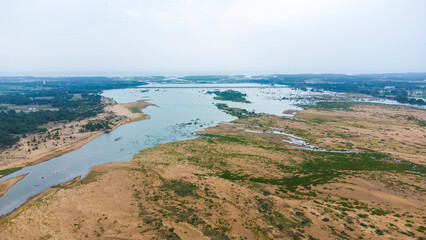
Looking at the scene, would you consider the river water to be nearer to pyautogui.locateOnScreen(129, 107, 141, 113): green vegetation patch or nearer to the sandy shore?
the sandy shore

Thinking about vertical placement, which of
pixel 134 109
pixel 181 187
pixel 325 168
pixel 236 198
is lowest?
pixel 236 198

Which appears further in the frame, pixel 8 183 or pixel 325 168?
pixel 325 168

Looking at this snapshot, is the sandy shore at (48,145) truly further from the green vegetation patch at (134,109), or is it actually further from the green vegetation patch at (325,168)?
the green vegetation patch at (325,168)

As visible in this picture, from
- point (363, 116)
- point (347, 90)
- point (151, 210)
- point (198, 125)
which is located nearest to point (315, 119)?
point (363, 116)

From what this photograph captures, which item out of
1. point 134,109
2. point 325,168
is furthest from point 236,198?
point 134,109

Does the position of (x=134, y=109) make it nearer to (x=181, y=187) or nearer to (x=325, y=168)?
(x=181, y=187)

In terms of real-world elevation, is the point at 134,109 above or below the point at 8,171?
above

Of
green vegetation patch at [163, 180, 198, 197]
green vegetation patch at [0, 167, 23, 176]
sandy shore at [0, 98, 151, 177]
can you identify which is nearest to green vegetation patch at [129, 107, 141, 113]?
sandy shore at [0, 98, 151, 177]

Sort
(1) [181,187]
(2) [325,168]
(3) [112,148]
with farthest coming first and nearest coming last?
(3) [112,148] → (2) [325,168] → (1) [181,187]

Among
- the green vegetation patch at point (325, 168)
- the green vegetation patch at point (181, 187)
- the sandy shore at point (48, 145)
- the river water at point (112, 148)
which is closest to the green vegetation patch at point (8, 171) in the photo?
the river water at point (112, 148)

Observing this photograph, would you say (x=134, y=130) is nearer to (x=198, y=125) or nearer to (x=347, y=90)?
(x=198, y=125)
